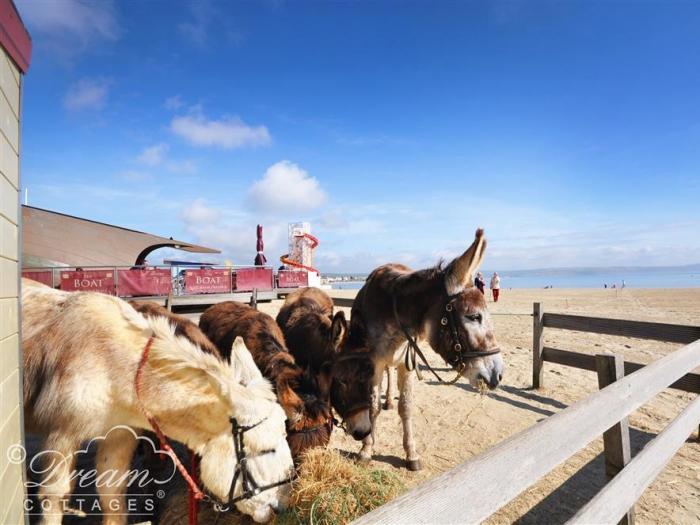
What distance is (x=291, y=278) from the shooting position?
16.3m

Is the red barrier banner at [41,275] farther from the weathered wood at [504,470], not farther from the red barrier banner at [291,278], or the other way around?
the weathered wood at [504,470]

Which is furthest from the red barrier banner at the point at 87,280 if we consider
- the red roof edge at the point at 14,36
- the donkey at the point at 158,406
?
the red roof edge at the point at 14,36

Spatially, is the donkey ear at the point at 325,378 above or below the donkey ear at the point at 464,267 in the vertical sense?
below

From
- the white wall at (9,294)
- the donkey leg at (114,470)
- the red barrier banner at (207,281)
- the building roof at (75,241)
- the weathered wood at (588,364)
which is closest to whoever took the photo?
the white wall at (9,294)

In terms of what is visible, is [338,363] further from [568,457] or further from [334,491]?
[568,457]

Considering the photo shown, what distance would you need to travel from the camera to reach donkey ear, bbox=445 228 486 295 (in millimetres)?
3199

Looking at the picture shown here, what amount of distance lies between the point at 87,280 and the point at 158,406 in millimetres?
10383

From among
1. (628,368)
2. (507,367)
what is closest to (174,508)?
(628,368)

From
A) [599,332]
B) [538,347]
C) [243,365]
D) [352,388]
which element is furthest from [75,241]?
[599,332]

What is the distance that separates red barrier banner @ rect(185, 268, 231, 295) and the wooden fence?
11.8 m

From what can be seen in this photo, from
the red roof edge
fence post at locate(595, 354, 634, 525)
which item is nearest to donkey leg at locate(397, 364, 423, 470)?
fence post at locate(595, 354, 634, 525)

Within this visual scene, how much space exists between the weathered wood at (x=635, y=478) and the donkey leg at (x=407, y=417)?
213 centimetres

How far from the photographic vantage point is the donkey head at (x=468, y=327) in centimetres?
324

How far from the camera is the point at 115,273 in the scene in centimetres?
1063
